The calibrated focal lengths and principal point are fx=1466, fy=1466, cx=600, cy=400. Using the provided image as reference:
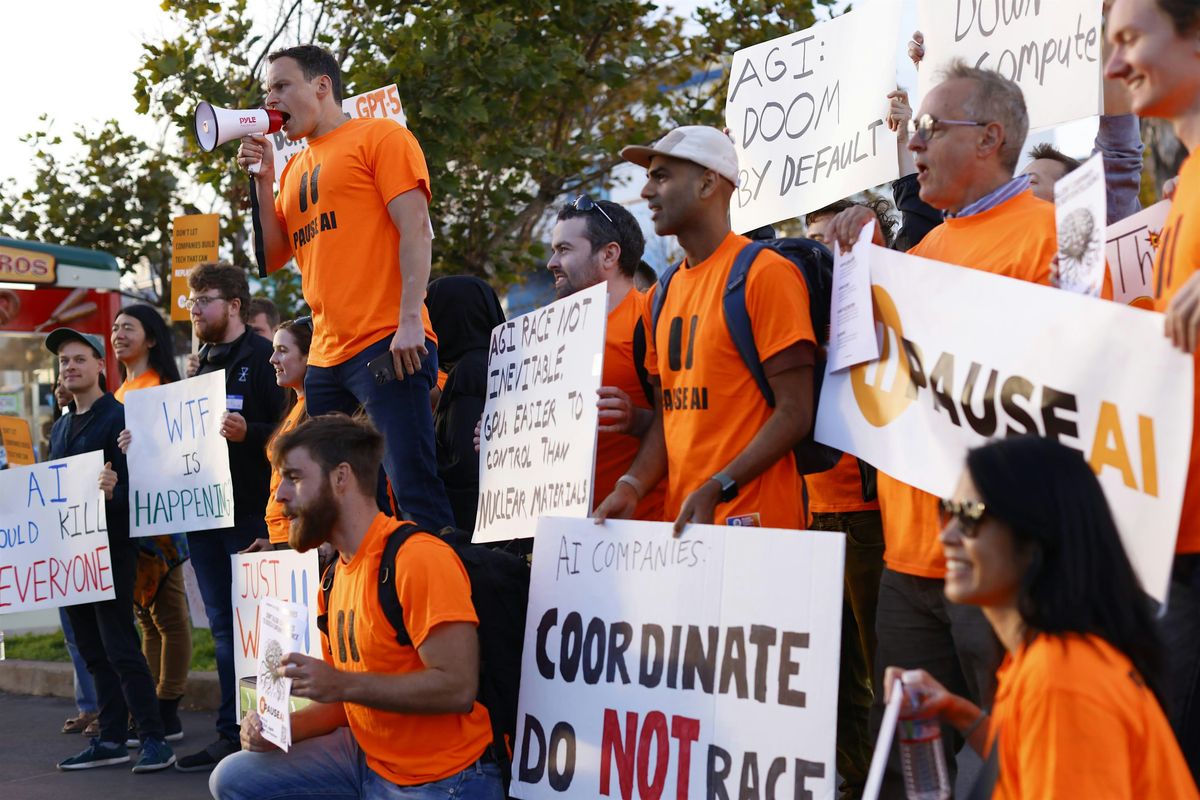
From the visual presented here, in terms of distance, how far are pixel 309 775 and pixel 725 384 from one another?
1741 millimetres

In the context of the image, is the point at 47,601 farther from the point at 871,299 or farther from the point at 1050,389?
the point at 1050,389

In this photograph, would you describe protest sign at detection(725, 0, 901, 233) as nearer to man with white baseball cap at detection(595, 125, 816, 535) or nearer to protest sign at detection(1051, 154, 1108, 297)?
man with white baseball cap at detection(595, 125, 816, 535)

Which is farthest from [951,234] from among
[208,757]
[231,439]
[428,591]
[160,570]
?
[160,570]

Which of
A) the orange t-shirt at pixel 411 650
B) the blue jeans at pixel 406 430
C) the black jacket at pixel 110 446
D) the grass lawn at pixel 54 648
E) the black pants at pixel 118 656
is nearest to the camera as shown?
the orange t-shirt at pixel 411 650

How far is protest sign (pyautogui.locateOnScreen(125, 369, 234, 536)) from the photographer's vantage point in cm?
689

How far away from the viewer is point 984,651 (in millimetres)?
3557

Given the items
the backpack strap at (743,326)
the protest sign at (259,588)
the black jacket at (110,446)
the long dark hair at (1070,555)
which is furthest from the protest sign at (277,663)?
the black jacket at (110,446)

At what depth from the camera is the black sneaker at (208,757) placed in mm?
6930

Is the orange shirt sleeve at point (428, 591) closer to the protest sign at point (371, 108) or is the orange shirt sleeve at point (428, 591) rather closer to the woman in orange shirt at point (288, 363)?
the woman in orange shirt at point (288, 363)

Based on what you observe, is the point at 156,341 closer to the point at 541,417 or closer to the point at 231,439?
the point at 231,439

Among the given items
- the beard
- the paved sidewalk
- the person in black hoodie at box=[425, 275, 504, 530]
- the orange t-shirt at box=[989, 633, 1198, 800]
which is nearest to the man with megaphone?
the person in black hoodie at box=[425, 275, 504, 530]

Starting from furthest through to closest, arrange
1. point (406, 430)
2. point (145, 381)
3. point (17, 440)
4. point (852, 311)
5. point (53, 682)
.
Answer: point (17, 440) → point (53, 682) → point (145, 381) → point (406, 430) → point (852, 311)

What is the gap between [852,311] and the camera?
4.02 m

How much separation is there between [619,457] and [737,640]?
138cm
